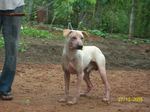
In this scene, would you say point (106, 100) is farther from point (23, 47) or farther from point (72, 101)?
point (23, 47)

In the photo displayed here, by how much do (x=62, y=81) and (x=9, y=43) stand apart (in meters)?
2.09

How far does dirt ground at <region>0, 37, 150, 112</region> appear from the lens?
6792 mm

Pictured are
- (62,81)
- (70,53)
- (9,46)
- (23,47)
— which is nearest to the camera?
(70,53)

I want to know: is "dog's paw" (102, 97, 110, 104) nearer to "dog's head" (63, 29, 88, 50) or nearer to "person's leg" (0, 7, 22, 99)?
"dog's head" (63, 29, 88, 50)

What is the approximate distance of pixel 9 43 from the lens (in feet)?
22.9

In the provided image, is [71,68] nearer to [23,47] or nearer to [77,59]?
[77,59]

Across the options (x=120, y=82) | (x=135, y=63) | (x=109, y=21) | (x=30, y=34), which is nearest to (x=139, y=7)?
(x=109, y=21)

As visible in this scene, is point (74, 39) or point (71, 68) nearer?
point (74, 39)

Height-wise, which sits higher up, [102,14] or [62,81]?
[102,14]

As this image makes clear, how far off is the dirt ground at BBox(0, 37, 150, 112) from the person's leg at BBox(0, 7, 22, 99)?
331 mm

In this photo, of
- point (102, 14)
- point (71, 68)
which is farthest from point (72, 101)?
point (102, 14)

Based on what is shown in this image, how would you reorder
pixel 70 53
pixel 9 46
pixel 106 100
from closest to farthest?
pixel 70 53
pixel 9 46
pixel 106 100

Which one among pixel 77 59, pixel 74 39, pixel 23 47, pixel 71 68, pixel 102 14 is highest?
pixel 74 39

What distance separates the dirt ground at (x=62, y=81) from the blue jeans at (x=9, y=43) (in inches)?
13.9
